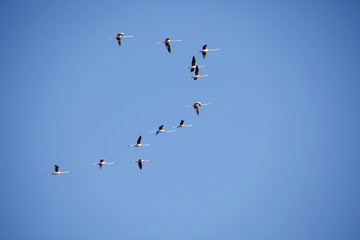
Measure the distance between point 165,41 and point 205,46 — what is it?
4.39 m

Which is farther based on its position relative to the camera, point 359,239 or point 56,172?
point 359,239

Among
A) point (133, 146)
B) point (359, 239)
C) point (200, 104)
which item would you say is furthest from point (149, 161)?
point (359, 239)

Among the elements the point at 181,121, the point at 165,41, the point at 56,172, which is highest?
the point at 165,41

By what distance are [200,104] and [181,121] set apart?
316 cm

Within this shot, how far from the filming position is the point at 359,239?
5581 inches

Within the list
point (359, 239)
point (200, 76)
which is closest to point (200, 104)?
point (200, 76)

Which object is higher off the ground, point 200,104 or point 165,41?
point 165,41

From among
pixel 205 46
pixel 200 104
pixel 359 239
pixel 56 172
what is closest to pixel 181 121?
pixel 200 104

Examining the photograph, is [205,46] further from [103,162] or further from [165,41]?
Answer: [103,162]

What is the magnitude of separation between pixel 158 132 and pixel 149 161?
348 cm

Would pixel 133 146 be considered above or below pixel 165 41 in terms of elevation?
below

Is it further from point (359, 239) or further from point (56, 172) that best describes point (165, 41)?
point (359, 239)

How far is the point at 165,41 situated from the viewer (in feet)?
229

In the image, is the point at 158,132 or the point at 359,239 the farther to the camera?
the point at 359,239
